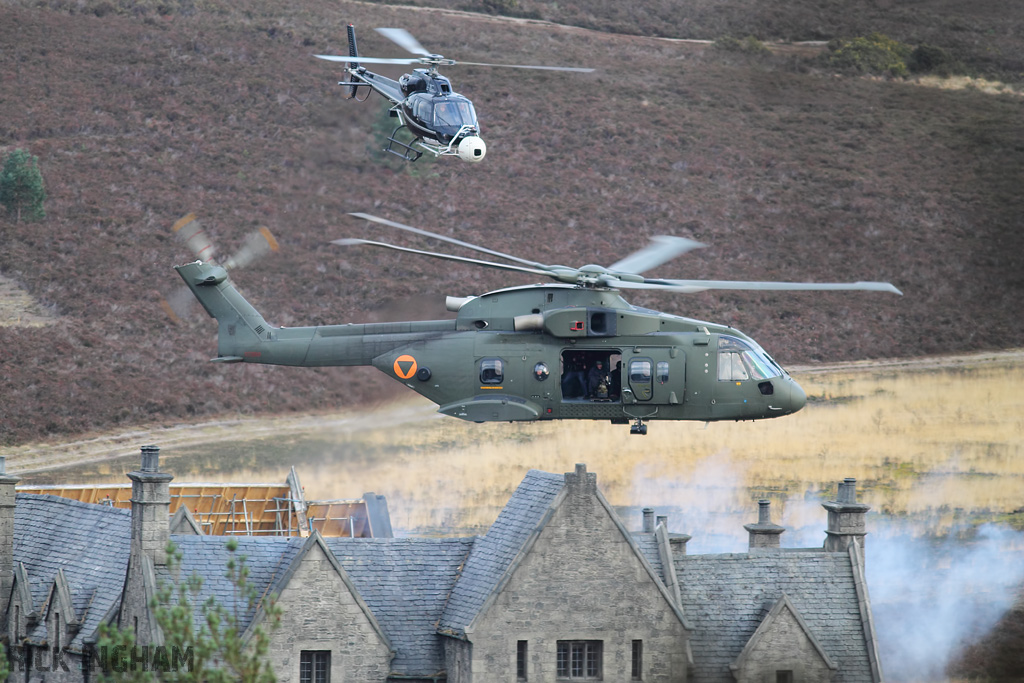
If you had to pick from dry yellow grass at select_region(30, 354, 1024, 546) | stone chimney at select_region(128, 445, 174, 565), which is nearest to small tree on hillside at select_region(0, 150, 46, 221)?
dry yellow grass at select_region(30, 354, 1024, 546)

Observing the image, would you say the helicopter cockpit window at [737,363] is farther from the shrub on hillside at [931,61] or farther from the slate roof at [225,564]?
the shrub on hillside at [931,61]

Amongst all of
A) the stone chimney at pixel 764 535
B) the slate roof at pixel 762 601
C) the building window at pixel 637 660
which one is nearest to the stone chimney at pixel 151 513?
the building window at pixel 637 660

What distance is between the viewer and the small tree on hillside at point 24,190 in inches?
4705

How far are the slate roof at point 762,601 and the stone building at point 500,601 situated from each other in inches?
1.7

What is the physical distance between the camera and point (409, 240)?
5054 inches

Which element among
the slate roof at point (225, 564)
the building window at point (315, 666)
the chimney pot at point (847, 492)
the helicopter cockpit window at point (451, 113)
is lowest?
the building window at point (315, 666)

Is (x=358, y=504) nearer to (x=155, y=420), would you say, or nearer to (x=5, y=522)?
(x=5, y=522)

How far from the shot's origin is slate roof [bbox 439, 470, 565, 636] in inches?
1880

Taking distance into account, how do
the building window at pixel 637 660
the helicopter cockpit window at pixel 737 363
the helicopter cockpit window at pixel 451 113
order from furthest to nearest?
the helicopter cockpit window at pixel 451 113
the building window at pixel 637 660
the helicopter cockpit window at pixel 737 363

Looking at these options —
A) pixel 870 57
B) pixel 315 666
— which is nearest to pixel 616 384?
pixel 315 666

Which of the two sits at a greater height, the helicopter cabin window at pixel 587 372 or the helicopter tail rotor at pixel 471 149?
the helicopter tail rotor at pixel 471 149

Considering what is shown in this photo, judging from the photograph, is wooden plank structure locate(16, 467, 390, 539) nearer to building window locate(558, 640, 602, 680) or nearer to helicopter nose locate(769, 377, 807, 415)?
building window locate(558, 640, 602, 680)

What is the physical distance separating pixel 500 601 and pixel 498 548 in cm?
202

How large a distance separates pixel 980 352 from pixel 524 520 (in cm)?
8640
